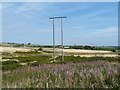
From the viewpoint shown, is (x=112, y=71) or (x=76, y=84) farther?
(x=112, y=71)

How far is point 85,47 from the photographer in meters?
160

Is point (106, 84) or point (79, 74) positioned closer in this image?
point (106, 84)

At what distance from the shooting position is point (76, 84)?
7.09m

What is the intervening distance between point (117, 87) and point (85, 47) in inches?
6060

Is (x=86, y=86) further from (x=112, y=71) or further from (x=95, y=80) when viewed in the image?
(x=112, y=71)

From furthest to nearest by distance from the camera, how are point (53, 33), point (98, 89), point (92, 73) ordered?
point (53, 33) < point (92, 73) < point (98, 89)

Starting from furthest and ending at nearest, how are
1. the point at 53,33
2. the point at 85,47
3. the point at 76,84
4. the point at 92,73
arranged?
the point at 85,47 → the point at 53,33 → the point at 92,73 → the point at 76,84

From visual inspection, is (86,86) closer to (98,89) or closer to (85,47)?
(98,89)

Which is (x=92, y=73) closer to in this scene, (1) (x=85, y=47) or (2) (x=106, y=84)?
(2) (x=106, y=84)

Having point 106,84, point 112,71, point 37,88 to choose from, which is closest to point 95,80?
point 106,84

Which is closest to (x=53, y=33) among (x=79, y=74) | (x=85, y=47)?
(x=79, y=74)

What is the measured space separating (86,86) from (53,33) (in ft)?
176

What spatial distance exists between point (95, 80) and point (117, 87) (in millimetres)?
695

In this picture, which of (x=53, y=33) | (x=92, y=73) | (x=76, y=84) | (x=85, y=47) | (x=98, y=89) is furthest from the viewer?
(x=85, y=47)
